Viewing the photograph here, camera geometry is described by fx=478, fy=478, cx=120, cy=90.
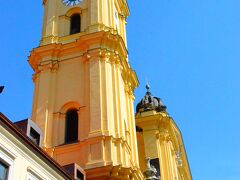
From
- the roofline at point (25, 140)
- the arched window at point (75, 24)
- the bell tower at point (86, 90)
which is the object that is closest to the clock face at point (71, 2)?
the bell tower at point (86, 90)

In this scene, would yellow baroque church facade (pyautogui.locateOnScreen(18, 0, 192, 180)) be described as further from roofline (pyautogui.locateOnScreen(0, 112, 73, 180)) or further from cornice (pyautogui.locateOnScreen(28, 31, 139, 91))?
roofline (pyautogui.locateOnScreen(0, 112, 73, 180))

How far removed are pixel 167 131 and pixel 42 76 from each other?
12.7m

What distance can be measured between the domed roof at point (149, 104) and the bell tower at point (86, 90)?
287 inches

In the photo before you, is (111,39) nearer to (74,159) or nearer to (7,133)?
(74,159)

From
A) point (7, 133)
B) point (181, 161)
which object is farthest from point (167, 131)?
point (7, 133)

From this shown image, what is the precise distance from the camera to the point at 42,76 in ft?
89.0

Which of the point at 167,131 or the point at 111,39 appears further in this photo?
the point at 167,131

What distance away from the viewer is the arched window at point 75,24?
97.0 feet

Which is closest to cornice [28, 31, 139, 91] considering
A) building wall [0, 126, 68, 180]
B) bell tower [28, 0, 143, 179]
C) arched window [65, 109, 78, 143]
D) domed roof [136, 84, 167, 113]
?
bell tower [28, 0, 143, 179]

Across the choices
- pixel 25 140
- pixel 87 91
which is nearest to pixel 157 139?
pixel 87 91

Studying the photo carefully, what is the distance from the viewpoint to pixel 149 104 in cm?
3850

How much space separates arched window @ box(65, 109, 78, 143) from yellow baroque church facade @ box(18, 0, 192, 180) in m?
0.05

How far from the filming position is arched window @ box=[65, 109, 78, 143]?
81.5 ft

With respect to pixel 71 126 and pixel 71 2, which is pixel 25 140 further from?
pixel 71 2
